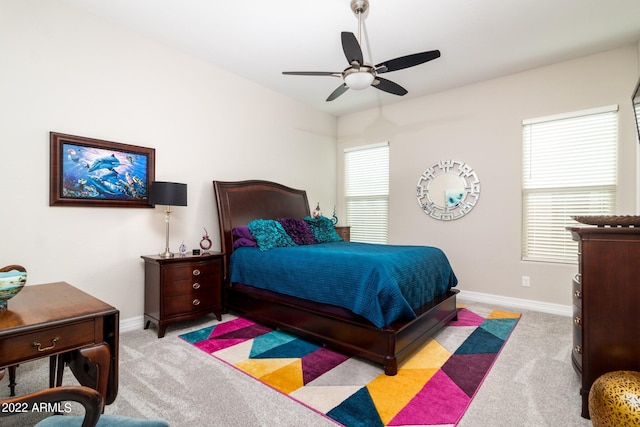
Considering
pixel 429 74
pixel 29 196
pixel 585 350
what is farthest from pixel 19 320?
pixel 429 74

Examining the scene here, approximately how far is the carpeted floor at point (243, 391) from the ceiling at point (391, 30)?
3025 millimetres

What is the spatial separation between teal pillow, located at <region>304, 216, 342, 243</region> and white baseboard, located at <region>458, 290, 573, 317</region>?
1.98m

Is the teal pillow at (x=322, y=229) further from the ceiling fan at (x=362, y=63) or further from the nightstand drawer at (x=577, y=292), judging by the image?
the nightstand drawer at (x=577, y=292)

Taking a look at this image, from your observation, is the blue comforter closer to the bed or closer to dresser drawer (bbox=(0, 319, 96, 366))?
the bed

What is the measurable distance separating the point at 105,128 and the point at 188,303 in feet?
6.23

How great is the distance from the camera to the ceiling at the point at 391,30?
2.83 metres

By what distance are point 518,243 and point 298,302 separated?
3.01 meters

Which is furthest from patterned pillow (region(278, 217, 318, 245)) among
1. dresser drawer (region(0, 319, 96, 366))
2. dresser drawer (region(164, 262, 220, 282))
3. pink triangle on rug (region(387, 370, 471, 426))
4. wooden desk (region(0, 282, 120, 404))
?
dresser drawer (region(0, 319, 96, 366))

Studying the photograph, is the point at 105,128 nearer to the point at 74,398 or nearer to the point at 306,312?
the point at 306,312

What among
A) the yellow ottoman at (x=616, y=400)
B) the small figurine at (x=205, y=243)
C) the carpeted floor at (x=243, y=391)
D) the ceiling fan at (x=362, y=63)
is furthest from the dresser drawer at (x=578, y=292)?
the small figurine at (x=205, y=243)

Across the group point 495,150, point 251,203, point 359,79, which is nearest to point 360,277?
point 359,79

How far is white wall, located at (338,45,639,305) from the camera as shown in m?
3.53

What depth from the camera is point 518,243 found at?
406 cm

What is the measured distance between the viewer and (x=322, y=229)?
4.41m
